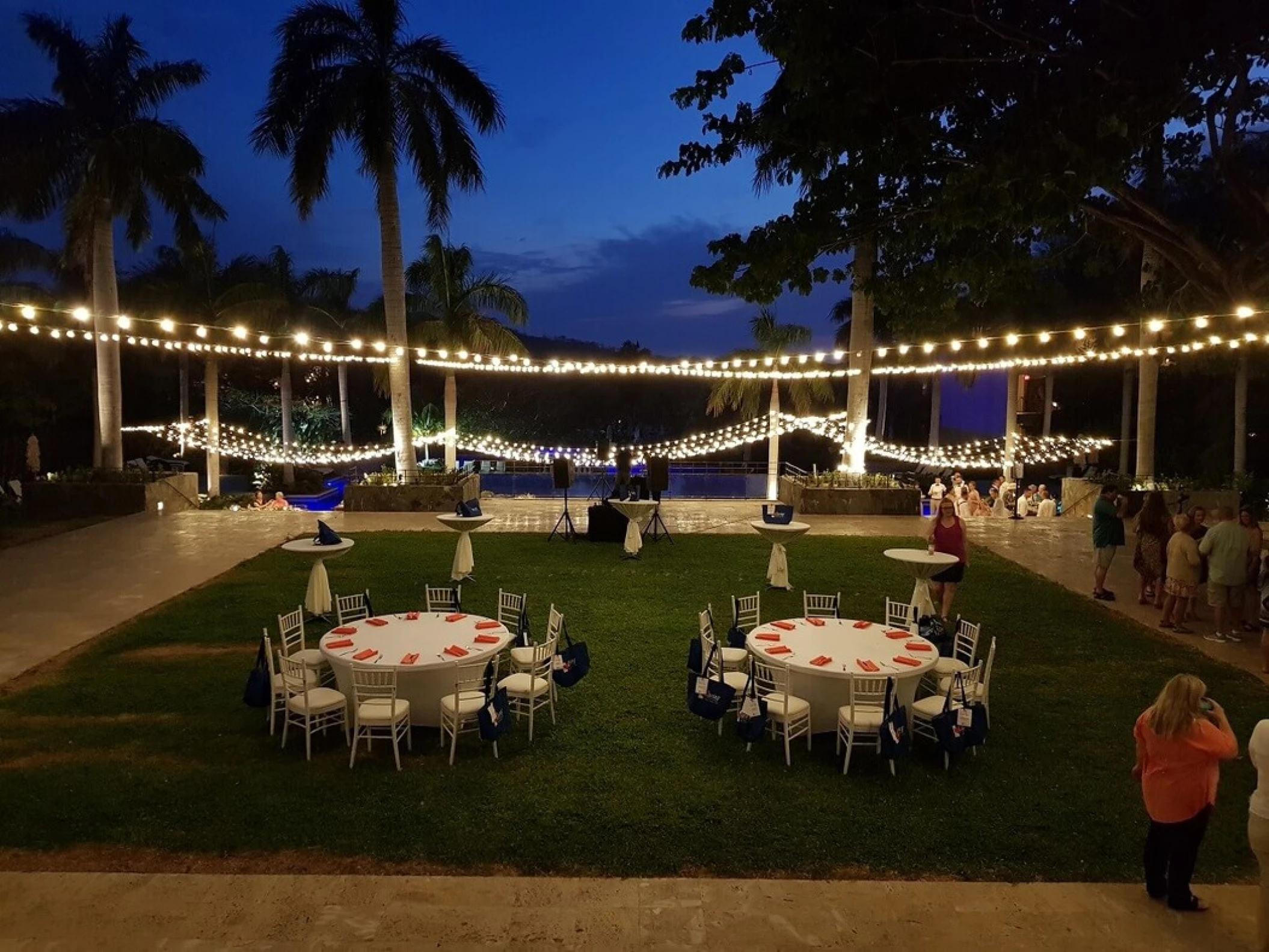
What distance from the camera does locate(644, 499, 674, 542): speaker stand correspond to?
46.9 feet

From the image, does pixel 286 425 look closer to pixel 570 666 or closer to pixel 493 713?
pixel 570 666

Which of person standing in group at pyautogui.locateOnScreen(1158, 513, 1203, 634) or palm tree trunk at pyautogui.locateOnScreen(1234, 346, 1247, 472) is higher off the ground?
palm tree trunk at pyautogui.locateOnScreen(1234, 346, 1247, 472)

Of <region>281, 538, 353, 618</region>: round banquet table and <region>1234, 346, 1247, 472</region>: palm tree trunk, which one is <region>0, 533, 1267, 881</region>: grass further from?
<region>1234, 346, 1247, 472</region>: palm tree trunk

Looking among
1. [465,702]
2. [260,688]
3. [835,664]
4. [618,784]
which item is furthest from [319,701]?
[835,664]

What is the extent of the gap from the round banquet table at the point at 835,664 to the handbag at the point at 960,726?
0.31 metres

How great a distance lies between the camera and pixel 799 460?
3956 centimetres

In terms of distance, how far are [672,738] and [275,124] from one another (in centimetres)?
1494

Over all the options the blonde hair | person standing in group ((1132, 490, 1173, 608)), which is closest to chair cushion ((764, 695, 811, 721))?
the blonde hair

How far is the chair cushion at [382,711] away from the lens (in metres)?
5.62

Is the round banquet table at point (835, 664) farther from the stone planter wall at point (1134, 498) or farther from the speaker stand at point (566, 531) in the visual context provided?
the stone planter wall at point (1134, 498)

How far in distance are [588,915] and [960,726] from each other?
9.51ft

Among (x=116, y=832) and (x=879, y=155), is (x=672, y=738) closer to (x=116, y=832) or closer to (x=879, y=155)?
(x=116, y=832)

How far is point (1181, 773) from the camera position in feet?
13.0

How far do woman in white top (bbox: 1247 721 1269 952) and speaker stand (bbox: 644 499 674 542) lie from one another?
10.1m
